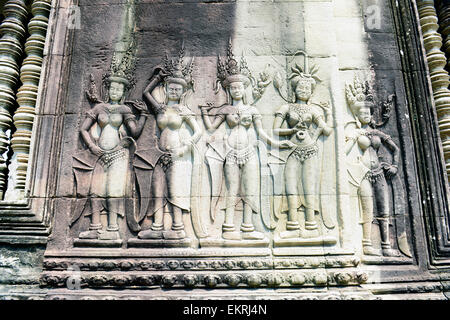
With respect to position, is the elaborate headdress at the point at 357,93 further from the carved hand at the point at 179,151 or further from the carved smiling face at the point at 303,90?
the carved hand at the point at 179,151

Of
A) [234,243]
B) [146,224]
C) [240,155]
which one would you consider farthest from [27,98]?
[234,243]

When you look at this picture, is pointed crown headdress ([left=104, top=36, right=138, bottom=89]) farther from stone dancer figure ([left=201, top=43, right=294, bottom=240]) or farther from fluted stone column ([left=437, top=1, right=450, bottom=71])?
fluted stone column ([left=437, top=1, right=450, bottom=71])

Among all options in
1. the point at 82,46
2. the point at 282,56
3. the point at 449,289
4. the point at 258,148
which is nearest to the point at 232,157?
the point at 258,148

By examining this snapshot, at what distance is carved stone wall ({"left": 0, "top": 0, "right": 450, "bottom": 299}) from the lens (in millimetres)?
4406

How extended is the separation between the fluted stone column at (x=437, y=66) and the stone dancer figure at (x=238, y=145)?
102 inches

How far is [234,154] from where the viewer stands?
184 inches

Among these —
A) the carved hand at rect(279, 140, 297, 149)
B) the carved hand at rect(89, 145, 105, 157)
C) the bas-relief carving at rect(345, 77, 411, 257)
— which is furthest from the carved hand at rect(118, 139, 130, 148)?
the bas-relief carving at rect(345, 77, 411, 257)

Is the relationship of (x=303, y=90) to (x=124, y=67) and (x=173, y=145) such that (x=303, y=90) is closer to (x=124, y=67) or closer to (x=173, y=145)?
(x=173, y=145)

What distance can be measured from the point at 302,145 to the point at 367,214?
1.33m

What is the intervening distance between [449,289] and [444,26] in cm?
445

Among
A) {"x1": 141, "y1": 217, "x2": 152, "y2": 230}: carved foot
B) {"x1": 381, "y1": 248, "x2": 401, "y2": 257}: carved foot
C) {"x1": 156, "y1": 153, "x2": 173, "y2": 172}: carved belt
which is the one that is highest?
{"x1": 156, "y1": 153, "x2": 173, "y2": 172}: carved belt

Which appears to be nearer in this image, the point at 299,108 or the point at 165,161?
the point at 165,161

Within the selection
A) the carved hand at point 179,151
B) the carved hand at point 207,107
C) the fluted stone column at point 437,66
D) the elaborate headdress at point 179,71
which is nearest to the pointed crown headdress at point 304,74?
the carved hand at point 207,107

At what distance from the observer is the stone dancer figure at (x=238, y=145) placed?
4543mm
